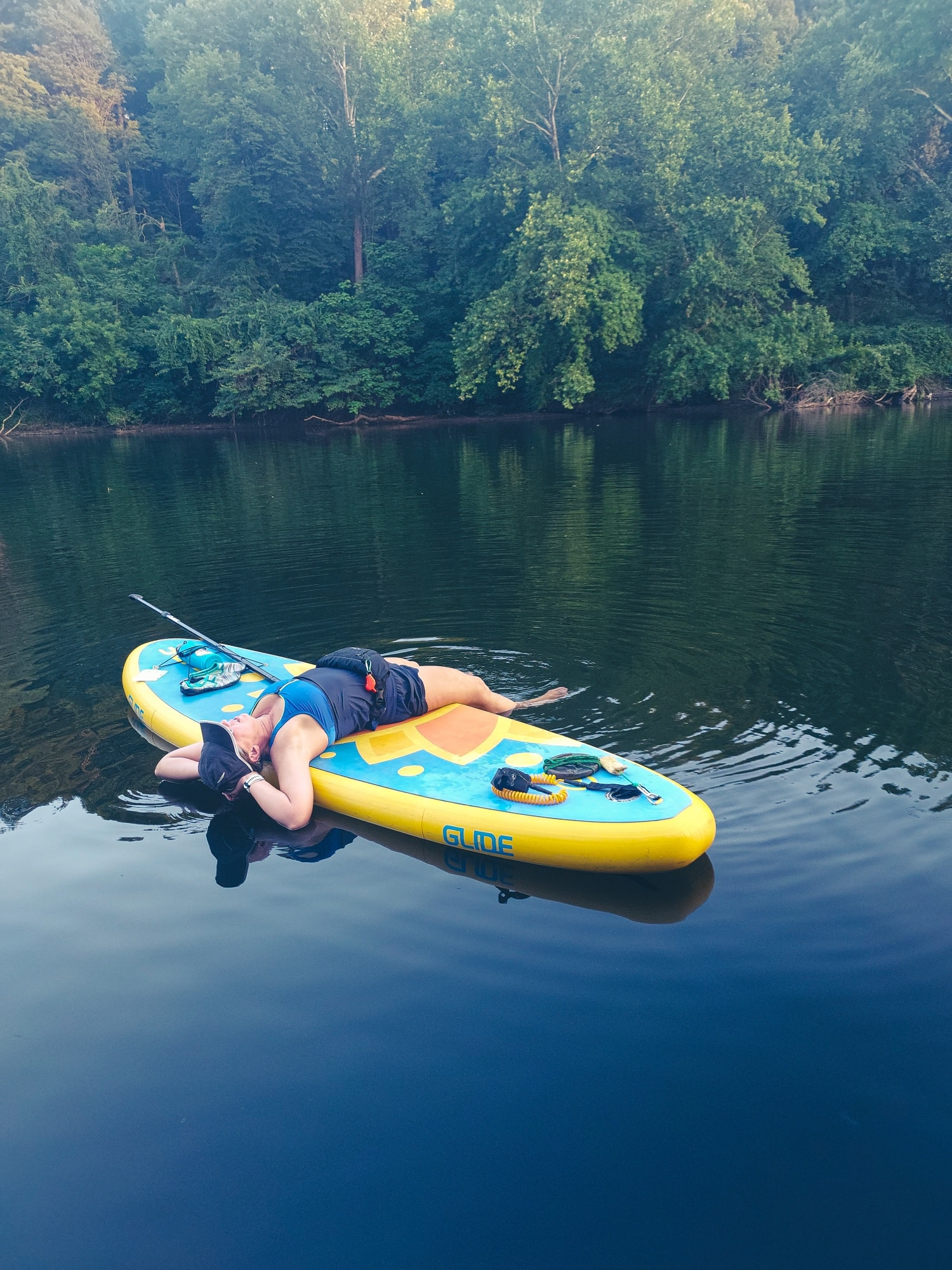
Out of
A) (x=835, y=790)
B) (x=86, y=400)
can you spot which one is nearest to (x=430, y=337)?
(x=86, y=400)

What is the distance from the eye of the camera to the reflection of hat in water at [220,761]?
475 centimetres

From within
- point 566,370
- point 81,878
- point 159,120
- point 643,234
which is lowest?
point 81,878

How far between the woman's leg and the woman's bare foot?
0.16 feet

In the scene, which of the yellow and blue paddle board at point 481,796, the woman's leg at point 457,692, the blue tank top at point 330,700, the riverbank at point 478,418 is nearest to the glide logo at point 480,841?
the yellow and blue paddle board at point 481,796

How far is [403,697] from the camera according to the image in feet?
17.1

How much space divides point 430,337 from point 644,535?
2276 centimetres

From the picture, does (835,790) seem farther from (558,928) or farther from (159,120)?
(159,120)

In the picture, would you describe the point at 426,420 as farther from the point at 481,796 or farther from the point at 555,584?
the point at 481,796

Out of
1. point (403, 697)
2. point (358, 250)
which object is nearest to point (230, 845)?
point (403, 697)

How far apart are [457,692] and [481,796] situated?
1.17 m

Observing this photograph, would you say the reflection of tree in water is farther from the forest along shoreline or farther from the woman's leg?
the forest along shoreline

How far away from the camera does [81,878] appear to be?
432 centimetres

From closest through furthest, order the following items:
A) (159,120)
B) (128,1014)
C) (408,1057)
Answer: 1. (408,1057)
2. (128,1014)
3. (159,120)

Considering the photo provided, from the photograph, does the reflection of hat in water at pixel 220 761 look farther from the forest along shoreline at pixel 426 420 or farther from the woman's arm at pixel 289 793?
the forest along shoreline at pixel 426 420
